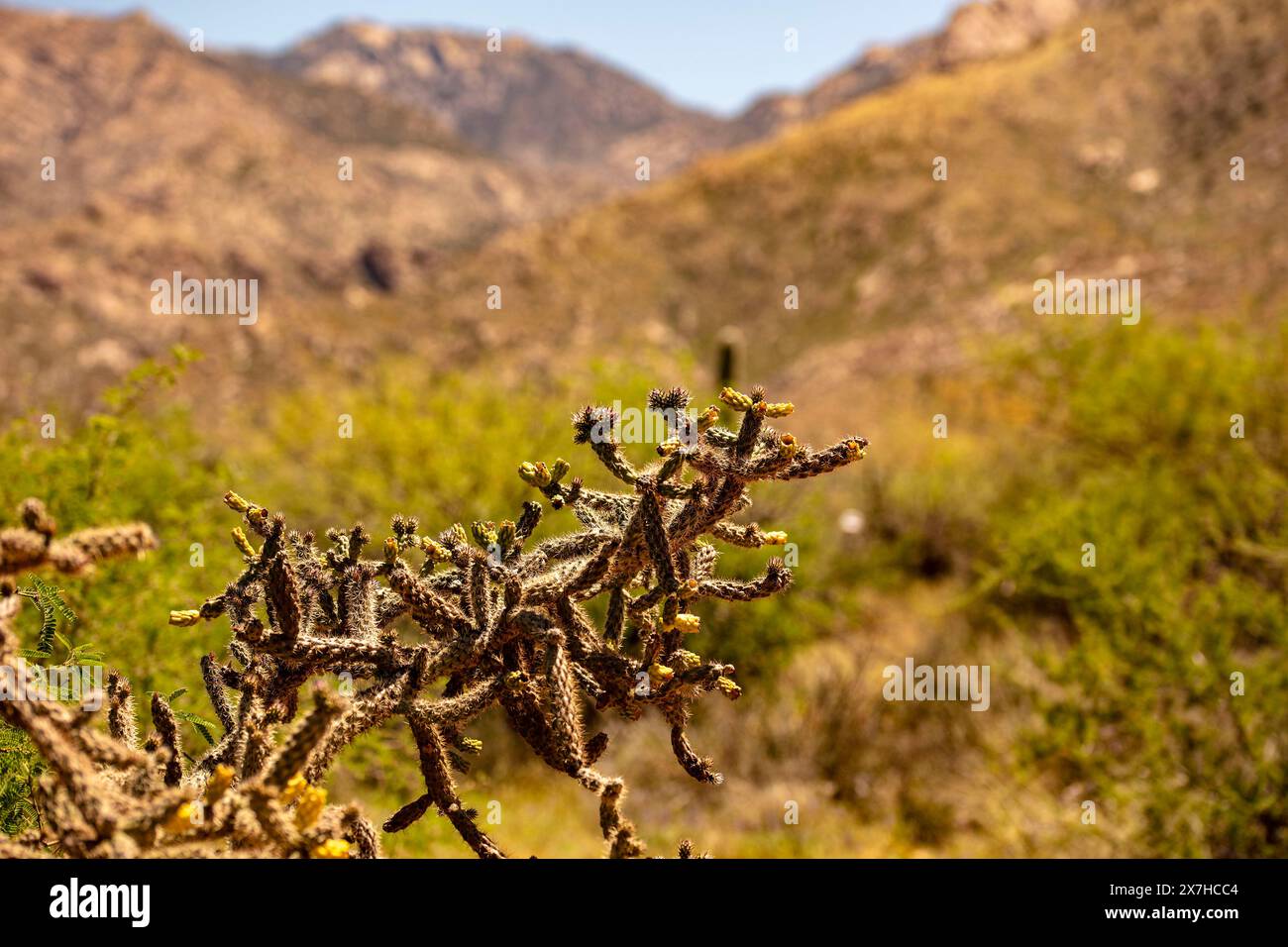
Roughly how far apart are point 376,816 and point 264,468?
23.0 feet

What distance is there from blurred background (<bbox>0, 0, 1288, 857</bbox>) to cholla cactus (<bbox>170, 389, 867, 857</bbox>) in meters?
0.57

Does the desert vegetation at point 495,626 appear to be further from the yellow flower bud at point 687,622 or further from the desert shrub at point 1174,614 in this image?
the desert shrub at point 1174,614

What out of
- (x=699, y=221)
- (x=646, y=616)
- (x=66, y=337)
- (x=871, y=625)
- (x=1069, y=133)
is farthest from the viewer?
(x=699, y=221)

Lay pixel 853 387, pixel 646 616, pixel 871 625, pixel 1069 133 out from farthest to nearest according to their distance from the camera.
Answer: pixel 1069 133
pixel 853 387
pixel 871 625
pixel 646 616

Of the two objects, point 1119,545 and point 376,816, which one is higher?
point 1119,545

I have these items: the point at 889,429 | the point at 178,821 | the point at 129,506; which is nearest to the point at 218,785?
the point at 178,821

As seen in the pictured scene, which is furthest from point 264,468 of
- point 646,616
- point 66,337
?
point 66,337

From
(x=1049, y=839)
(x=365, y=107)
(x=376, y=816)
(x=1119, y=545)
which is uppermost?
(x=365, y=107)

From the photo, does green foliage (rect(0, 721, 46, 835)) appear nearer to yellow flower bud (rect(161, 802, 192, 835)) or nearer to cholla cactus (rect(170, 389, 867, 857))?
cholla cactus (rect(170, 389, 867, 857))

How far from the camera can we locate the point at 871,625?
1235 centimetres

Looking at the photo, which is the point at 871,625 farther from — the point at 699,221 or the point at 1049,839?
the point at 699,221

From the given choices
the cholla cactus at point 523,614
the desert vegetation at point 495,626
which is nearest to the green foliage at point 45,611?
the desert vegetation at point 495,626
